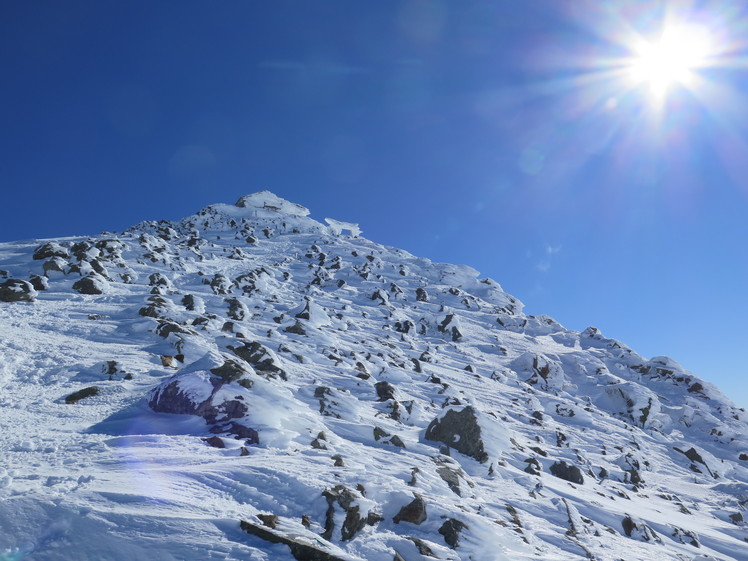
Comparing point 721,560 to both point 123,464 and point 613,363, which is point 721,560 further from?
point 613,363

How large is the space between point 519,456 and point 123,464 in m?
10.9

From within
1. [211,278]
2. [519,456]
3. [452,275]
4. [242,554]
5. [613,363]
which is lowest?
[242,554]

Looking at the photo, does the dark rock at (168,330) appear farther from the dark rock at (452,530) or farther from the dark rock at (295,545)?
the dark rock at (452,530)

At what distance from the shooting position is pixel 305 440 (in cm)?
883

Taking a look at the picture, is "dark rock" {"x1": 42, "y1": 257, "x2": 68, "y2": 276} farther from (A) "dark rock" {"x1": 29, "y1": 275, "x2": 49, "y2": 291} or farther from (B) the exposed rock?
(B) the exposed rock

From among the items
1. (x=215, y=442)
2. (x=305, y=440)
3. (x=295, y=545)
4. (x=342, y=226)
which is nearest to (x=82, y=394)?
(x=215, y=442)

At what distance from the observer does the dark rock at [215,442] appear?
7637 millimetres

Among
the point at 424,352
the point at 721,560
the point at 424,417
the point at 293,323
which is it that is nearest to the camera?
the point at 721,560

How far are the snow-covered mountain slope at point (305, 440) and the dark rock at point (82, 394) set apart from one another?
58 mm

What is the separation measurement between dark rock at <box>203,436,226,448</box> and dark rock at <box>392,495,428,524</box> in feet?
11.9

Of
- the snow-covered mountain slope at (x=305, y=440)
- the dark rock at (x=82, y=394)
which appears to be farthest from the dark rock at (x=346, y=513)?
the dark rock at (x=82, y=394)

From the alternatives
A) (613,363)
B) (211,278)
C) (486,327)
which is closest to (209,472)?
(211,278)

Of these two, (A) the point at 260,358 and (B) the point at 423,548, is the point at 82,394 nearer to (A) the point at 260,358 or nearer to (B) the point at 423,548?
(A) the point at 260,358

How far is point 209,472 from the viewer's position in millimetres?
6141
